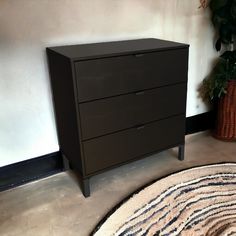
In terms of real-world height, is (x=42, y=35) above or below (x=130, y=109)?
above

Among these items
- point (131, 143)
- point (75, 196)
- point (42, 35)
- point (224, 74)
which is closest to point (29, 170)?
point (75, 196)

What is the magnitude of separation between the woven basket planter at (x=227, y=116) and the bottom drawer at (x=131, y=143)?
0.54m

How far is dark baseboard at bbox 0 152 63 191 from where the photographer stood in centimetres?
189

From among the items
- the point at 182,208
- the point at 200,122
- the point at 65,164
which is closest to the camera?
the point at 182,208

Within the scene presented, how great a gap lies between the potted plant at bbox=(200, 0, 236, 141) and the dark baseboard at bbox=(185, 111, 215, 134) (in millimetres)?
153

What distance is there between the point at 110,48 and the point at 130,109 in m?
0.39

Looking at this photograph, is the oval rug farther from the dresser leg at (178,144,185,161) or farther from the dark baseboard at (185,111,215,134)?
the dark baseboard at (185,111,215,134)

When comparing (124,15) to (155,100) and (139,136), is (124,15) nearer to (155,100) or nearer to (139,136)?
(155,100)

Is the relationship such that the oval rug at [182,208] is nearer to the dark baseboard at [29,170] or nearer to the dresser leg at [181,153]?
the dresser leg at [181,153]

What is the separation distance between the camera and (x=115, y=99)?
1668 mm

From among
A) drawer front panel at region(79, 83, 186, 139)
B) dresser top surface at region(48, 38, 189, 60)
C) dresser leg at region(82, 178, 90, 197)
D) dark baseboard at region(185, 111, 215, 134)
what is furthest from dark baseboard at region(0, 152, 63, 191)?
dark baseboard at region(185, 111, 215, 134)

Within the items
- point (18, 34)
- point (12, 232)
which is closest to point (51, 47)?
point (18, 34)

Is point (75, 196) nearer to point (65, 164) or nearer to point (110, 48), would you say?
point (65, 164)

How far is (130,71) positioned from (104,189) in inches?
31.0
